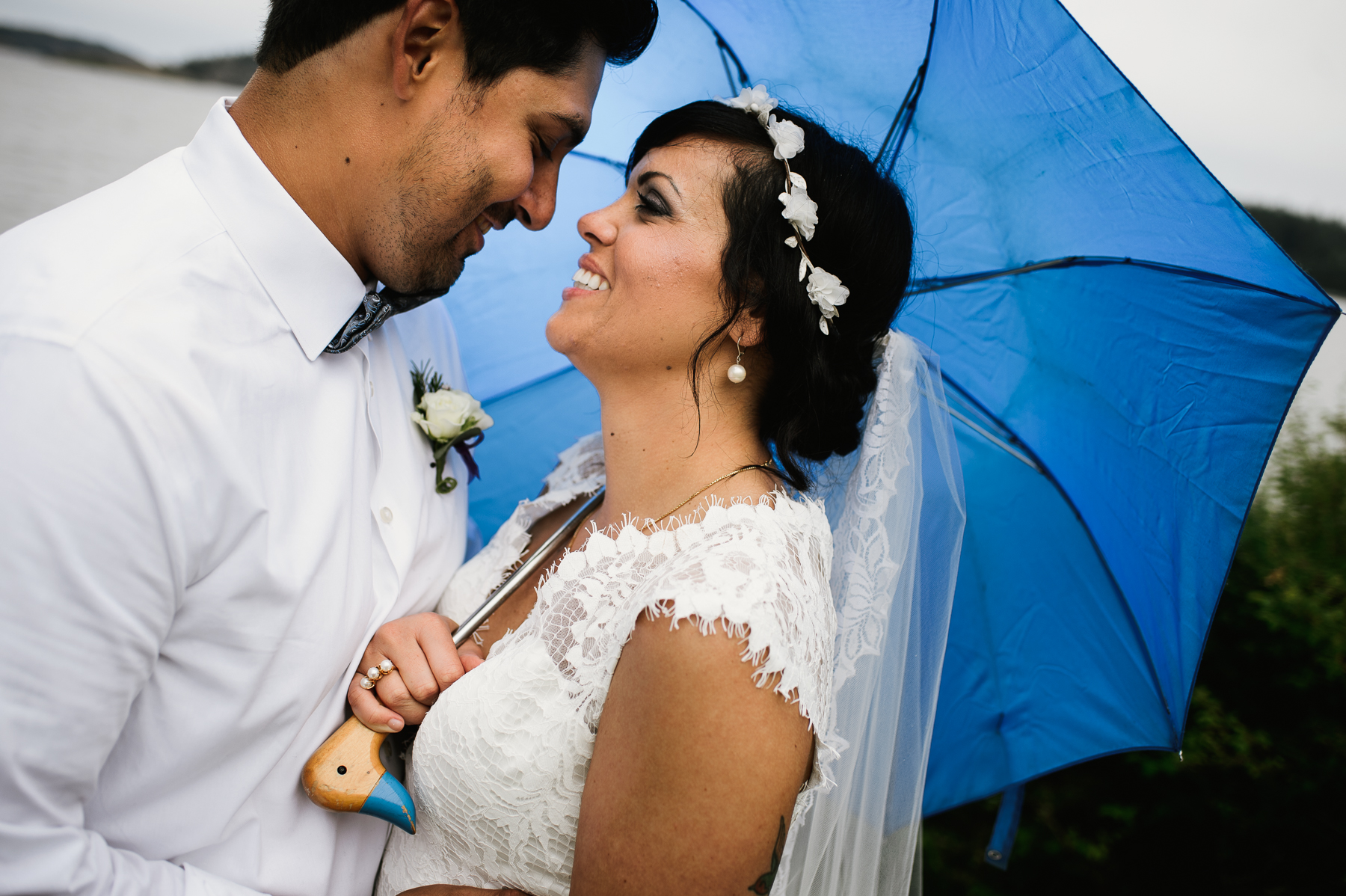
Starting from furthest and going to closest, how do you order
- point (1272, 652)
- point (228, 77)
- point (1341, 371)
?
point (1341, 371) < point (228, 77) < point (1272, 652)

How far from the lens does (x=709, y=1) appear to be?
2.39m

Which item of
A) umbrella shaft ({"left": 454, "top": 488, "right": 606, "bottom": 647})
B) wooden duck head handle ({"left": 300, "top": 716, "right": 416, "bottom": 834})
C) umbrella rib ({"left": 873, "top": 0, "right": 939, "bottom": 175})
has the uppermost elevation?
umbrella rib ({"left": 873, "top": 0, "right": 939, "bottom": 175})

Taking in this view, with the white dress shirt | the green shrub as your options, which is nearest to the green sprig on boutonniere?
the white dress shirt

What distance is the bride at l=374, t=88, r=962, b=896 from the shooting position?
154 centimetres

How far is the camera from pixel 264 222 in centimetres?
175

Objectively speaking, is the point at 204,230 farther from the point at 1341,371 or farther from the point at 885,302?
the point at 1341,371

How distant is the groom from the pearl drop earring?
2.19 ft

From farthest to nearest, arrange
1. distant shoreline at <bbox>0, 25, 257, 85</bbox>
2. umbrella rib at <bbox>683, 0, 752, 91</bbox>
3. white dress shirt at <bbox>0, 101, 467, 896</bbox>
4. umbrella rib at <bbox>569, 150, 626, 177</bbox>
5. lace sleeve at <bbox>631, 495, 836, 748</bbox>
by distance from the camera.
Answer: distant shoreline at <bbox>0, 25, 257, 85</bbox>, umbrella rib at <bbox>569, 150, 626, 177</bbox>, umbrella rib at <bbox>683, 0, 752, 91</bbox>, lace sleeve at <bbox>631, 495, 836, 748</bbox>, white dress shirt at <bbox>0, 101, 467, 896</bbox>

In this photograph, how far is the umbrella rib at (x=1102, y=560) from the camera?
2.09 meters

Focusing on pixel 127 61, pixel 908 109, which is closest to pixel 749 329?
pixel 908 109

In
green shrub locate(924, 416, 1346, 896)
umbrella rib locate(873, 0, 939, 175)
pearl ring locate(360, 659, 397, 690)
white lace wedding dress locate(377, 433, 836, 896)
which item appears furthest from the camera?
green shrub locate(924, 416, 1346, 896)

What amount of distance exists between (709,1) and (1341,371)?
4.67 m

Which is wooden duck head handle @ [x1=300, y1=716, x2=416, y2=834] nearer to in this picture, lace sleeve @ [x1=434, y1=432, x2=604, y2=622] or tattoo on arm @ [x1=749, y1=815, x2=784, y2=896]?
lace sleeve @ [x1=434, y1=432, x2=604, y2=622]

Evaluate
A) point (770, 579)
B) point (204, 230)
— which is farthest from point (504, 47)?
point (770, 579)
